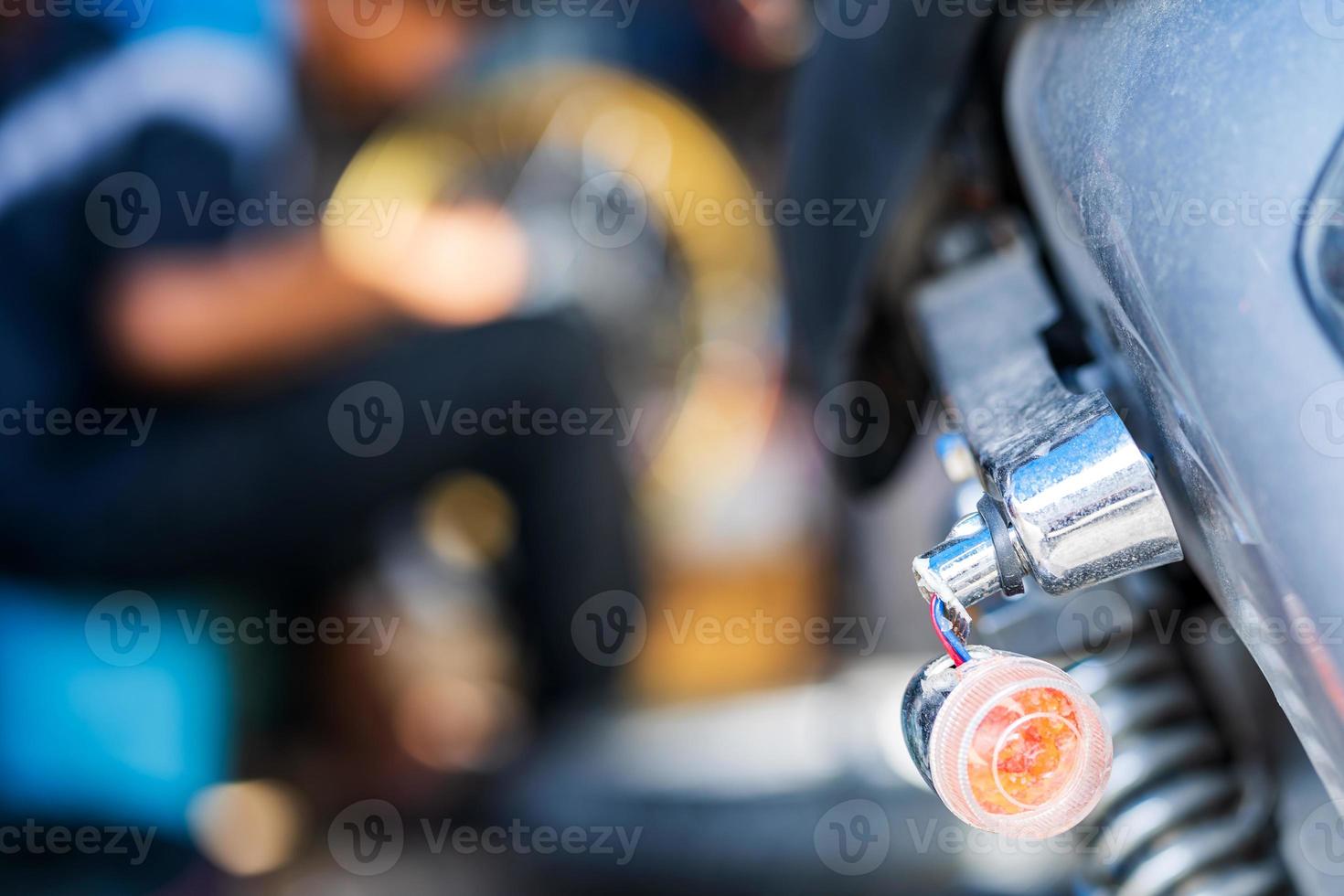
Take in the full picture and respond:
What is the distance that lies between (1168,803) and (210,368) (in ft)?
3.07

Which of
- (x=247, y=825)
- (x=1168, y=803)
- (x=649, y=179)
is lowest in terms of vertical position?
(x=1168, y=803)

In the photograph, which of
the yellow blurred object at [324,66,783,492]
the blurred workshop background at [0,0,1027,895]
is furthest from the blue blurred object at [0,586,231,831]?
the yellow blurred object at [324,66,783,492]

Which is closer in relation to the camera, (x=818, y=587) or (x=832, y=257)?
(x=832, y=257)

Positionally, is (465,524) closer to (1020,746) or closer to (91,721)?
(91,721)

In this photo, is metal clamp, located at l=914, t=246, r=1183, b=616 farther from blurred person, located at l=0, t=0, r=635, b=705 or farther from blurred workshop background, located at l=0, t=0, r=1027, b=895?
blurred person, located at l=0, t=0, r=635, b=705

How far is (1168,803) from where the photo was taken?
36cm

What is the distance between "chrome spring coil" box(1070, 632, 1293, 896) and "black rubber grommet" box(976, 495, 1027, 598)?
4.7 inches

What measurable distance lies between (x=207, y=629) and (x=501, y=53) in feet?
2.98

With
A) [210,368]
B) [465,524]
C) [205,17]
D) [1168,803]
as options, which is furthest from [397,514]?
[1168,803]

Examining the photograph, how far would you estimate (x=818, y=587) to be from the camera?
3.79 feet

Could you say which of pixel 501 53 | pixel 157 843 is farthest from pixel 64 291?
pixel 501 53

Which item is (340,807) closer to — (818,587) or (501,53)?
(818,587)

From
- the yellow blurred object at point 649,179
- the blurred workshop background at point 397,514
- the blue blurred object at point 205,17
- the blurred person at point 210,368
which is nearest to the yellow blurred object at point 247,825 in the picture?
the blurred workshop background at point 397,514

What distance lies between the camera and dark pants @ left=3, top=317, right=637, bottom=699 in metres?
0.89
